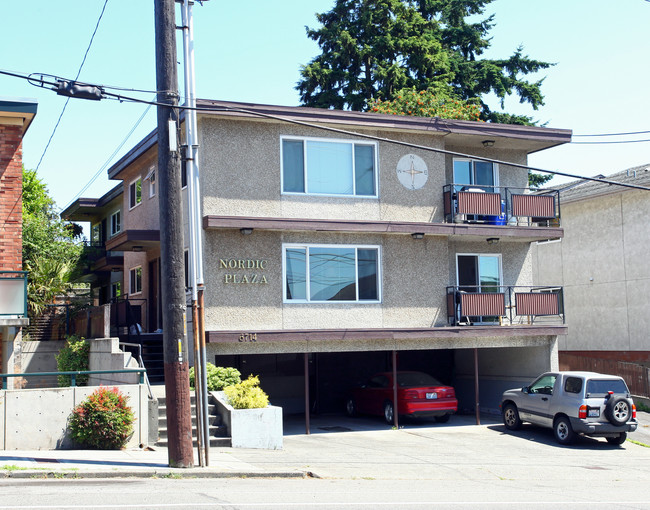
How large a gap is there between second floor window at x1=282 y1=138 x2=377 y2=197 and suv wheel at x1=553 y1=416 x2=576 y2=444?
25.3ft

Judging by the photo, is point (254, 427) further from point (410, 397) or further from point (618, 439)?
point (618, 439)

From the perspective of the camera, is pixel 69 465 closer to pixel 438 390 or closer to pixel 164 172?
pixel 164 172

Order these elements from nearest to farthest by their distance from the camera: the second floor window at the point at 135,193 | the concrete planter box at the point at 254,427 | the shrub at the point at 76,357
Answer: the concrete planter box at the point at 254,427 < the shrub at the point at 76,357 < the second floor window at the point at 135,193

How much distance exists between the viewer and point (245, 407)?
680 inches

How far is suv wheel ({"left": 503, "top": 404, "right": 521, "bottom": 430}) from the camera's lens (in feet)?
69.8

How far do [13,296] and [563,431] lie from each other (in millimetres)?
13530

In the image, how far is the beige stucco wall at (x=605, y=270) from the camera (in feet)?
95.4

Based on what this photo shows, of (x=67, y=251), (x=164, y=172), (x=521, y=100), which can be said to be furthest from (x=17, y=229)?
(x=521, y=100)

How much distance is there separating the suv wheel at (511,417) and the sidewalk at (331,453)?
0.26m

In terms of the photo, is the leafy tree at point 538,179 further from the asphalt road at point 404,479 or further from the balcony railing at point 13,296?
the balcony railing at point 13,296

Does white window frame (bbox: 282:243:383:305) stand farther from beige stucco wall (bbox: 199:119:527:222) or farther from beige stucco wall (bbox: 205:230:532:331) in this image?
beige stucco wall (bbox: 199:119:527:222)

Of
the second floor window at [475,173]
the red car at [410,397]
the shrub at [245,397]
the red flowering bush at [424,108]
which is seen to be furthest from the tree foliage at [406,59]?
the shrub at [245,397]

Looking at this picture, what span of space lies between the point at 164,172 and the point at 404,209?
10.3m

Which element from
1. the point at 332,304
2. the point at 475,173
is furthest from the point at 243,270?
the point at 475,173
